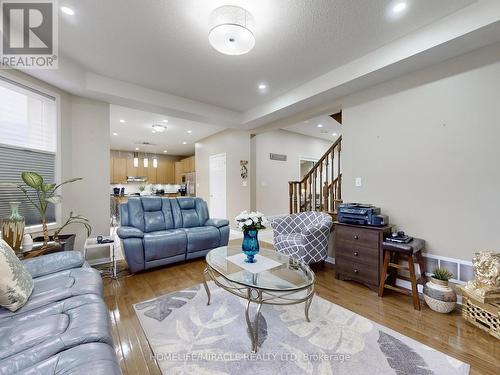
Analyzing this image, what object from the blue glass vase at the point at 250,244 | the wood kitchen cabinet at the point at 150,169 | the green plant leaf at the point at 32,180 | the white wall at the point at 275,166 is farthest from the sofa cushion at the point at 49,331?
the wood kitchen cabinet at the point at 150,169

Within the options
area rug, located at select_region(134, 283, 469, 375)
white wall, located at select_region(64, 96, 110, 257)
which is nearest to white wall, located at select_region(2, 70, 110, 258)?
white wall, located at select_region(64, 96, 110, 257)

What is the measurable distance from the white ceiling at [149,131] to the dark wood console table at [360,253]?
426 centimetres

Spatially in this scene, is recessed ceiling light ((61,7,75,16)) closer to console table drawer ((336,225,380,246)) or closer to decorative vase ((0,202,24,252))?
decorative vase ((0,202,24,252))

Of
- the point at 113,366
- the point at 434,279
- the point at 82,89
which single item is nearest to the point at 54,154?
the point at 82,89

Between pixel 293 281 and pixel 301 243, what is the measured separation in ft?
4.11

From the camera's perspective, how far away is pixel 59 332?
1126 mm

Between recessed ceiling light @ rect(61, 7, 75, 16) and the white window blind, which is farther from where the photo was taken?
the white window blind

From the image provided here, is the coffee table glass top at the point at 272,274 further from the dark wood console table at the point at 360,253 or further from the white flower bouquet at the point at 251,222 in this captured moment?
the dark wood console table at the point at 360,253

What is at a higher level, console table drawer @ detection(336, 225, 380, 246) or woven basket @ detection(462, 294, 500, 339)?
console table drawer @ detection(336, 225, 380, 246)

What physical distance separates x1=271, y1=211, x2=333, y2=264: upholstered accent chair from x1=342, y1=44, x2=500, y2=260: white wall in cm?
73

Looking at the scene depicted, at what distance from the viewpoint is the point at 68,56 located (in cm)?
264

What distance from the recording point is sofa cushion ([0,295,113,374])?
0.96 m

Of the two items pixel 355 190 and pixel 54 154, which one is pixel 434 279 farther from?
pixel 54 154

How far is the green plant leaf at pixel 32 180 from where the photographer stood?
2361 mm
